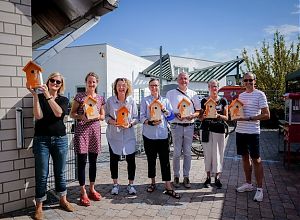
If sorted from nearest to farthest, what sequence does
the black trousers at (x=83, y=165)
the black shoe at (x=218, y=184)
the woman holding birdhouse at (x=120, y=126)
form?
1. the black trousers at (x=83, y=165)
2. the woman holding birdhouse at (x=120, y=126)
3. the black shoe at (x=218, y=184)

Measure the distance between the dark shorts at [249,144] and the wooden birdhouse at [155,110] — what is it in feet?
4.54

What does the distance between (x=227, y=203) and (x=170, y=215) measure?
1009 mm

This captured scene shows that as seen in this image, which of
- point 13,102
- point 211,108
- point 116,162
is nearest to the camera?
point 13,102

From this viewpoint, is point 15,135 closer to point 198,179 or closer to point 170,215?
point 170,215

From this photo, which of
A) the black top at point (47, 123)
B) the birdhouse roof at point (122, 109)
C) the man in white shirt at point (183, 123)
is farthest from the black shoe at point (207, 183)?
the black top at point (47, 123)

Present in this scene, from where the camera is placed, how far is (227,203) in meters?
4.25

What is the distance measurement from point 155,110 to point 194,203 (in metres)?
1.59

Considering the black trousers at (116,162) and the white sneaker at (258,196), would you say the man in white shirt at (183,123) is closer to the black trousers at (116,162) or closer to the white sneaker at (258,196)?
the black trousers at (116,162)

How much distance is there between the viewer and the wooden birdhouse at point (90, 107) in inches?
160

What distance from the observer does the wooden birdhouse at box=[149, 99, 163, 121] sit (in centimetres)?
447

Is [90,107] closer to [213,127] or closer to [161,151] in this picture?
[161,151]

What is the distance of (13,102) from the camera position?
3.81 m

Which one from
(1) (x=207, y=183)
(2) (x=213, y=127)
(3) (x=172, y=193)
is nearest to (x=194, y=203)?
(3) (x=172, y=193)

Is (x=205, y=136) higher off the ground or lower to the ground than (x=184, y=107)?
lower
